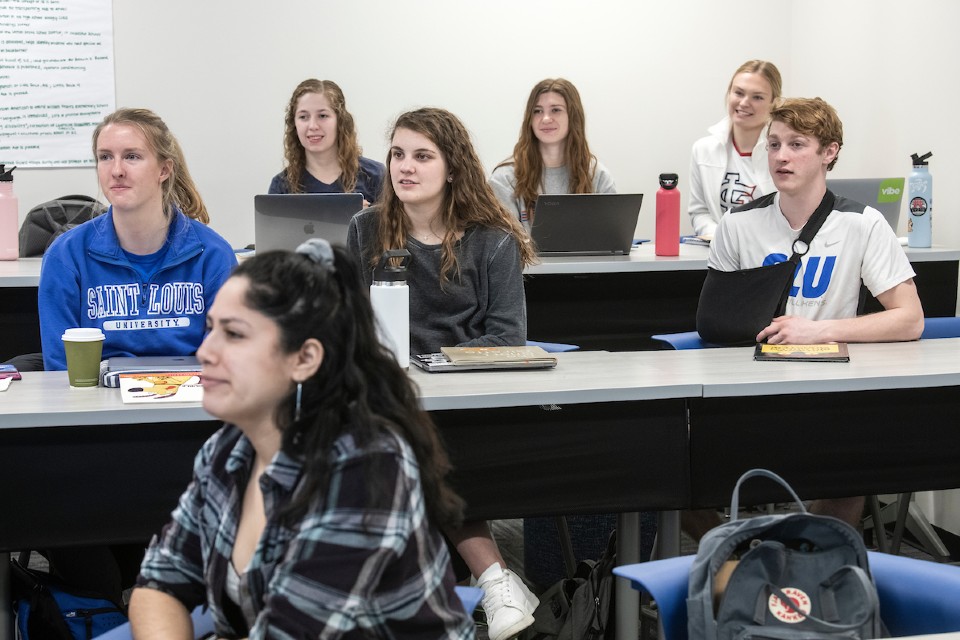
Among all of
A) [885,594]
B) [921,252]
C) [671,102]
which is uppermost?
[671,102]

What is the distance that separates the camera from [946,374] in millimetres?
2154

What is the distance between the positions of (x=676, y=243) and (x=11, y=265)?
7.34ft

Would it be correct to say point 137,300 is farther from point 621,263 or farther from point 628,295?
point 628,295

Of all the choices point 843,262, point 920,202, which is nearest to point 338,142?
point 920,202

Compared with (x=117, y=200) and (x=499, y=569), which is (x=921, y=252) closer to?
(x=499, y=569)

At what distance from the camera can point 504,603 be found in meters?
2.11

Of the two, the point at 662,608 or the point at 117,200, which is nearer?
the point at 662,608

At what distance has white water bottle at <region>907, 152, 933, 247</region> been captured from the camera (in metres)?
3.71

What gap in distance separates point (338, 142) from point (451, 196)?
6.42ft

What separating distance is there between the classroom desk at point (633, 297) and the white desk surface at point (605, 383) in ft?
3.88

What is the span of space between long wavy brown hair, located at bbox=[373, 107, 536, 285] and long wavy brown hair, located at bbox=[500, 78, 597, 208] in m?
1.79

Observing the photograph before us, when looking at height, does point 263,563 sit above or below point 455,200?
below

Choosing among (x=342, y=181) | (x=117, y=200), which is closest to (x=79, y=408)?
(x=117, y=200)

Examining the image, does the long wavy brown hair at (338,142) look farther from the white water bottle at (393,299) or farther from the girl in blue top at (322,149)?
the white water bottle at (393,299)
